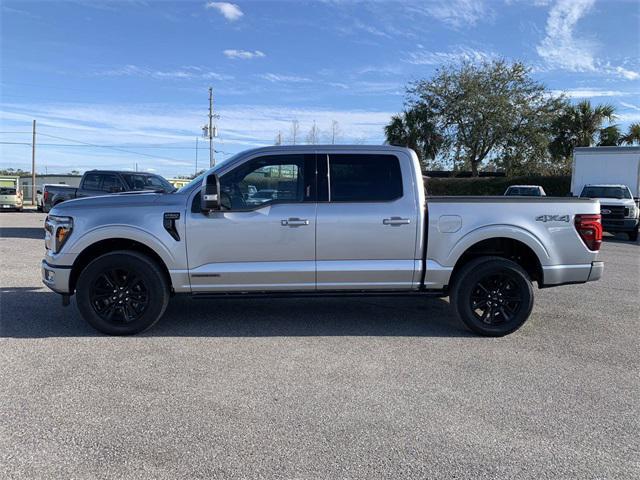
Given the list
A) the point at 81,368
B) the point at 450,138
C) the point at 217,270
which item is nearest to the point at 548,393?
the point at 217,270

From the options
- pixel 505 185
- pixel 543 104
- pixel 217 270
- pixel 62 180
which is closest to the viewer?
pixel 217 270

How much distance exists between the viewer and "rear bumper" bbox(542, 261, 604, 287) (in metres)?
5.46

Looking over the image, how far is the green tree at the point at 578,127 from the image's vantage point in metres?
31.9

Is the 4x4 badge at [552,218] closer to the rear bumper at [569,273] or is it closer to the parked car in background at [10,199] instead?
the rear bumper at [569,273]

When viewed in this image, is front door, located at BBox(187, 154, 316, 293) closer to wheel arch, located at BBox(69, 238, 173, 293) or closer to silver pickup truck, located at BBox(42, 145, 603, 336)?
silver pickup truck, located at BBox(42, 145, 603, 336)

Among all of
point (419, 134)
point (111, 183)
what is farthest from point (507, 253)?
point (419, 134)

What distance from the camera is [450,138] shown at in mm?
37812

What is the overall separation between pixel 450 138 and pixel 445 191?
5471 mm

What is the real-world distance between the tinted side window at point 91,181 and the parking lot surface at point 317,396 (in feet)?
32.2

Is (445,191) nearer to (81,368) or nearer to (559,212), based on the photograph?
(559,212)

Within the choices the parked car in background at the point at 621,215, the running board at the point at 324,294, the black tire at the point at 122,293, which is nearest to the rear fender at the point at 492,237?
the running board at the point at 324,294

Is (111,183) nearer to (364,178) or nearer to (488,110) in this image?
(364,178)

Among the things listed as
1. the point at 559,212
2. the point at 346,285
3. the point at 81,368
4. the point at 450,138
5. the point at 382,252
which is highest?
the point at 450,138

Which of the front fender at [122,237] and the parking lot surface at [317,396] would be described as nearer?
the parking lot surface at [317,396]
